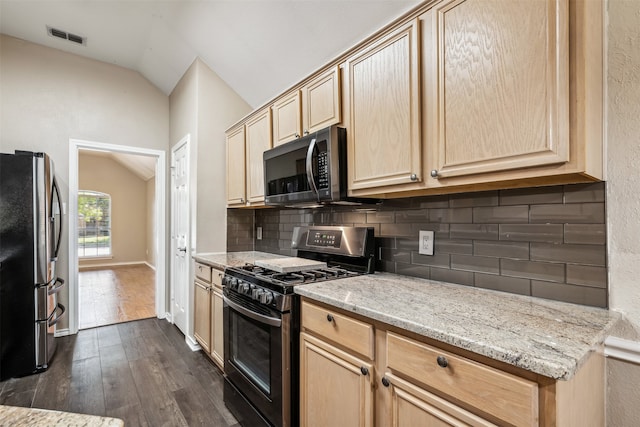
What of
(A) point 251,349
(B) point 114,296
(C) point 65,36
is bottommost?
(B) point 114,296

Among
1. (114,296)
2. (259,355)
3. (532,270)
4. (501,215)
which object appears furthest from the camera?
(114,296)

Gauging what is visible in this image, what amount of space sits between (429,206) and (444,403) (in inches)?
39.1

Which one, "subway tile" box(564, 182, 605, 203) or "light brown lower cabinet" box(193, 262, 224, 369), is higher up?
"subway tile" box(564, 182, 605, 203)

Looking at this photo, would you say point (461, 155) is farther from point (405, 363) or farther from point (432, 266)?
point (405, 363)

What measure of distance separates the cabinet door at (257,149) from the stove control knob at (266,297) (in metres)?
1.09

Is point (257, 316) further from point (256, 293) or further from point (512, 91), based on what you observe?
point (512, 91)

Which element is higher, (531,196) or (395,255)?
(531,196)

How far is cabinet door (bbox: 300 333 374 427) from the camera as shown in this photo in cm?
120

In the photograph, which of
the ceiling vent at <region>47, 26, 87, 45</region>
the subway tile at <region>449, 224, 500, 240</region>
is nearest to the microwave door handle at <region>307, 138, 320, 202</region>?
the subway tile at <region>449, 224, 500, 240</region>

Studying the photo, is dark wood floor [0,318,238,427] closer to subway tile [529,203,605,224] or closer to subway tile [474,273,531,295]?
subway tile [474,273,531,295]

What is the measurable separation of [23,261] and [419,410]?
3.03m

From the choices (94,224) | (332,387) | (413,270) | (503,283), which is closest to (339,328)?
(332,387)

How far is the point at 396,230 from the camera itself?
187cm

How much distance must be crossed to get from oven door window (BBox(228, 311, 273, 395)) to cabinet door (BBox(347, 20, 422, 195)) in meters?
0.96
